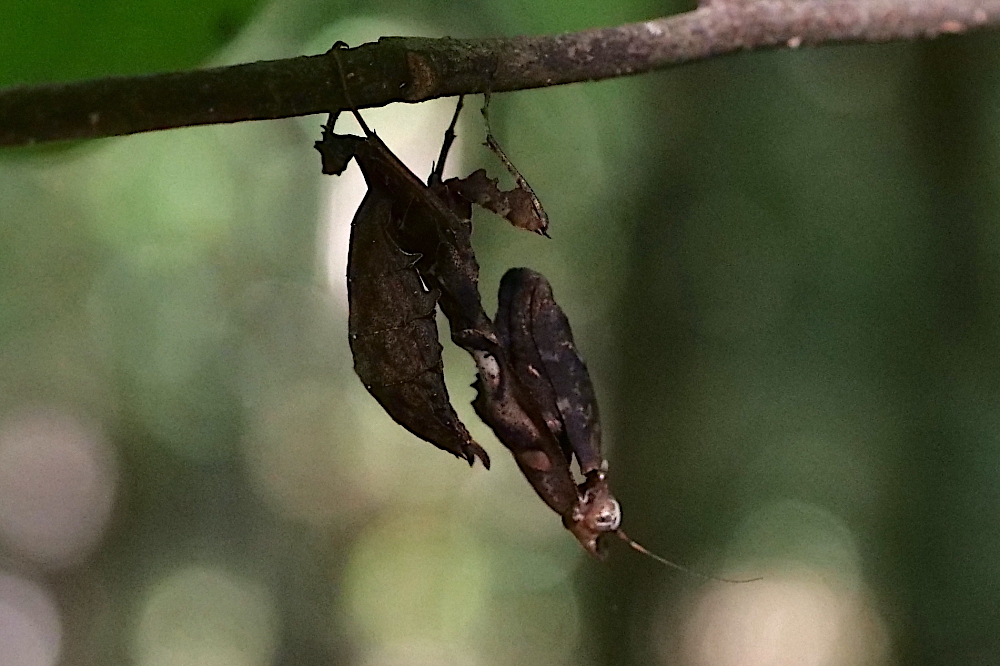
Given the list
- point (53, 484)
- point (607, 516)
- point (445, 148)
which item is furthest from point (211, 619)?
point (445, 148)

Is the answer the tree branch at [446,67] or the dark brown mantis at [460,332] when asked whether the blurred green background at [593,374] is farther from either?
the tree branch at [446,67]

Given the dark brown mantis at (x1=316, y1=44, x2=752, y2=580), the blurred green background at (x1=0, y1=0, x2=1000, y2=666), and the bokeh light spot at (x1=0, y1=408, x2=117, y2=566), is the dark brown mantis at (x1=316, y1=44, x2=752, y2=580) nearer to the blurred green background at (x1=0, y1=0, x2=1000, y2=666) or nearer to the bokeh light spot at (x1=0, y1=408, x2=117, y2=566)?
the blurred green background at (x1=0, y1=0, x2=1000, y2=666)

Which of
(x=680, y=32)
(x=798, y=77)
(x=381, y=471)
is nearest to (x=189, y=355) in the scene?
(x=381, y=471)

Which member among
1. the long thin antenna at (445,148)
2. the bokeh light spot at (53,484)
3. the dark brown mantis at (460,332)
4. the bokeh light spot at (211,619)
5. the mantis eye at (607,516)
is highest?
the long thin antenna at (445,148)

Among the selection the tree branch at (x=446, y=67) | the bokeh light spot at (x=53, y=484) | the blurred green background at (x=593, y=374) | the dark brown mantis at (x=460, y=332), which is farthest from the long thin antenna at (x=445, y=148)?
the bokeh light spot at (x=53, y=484)

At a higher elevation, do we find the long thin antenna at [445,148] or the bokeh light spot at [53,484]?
the long thin antenna at [445,148]

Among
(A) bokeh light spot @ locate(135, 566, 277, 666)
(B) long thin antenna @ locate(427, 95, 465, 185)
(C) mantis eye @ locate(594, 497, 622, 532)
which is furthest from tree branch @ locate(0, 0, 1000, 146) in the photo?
(A) bokeh light spot @ locate(135, 566, 277, 666)
